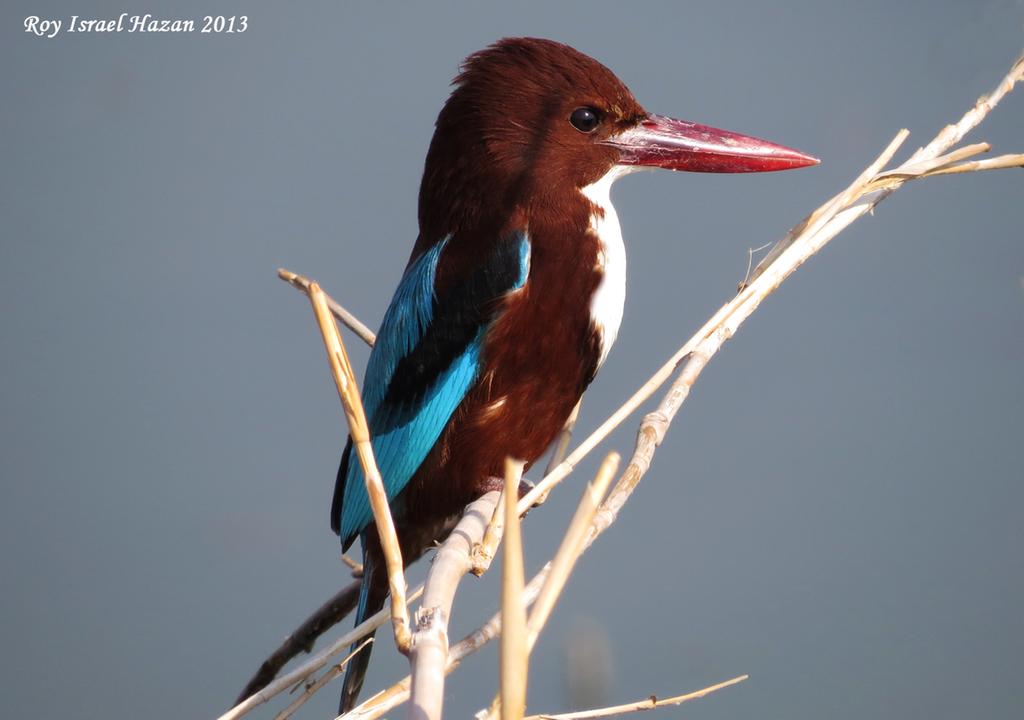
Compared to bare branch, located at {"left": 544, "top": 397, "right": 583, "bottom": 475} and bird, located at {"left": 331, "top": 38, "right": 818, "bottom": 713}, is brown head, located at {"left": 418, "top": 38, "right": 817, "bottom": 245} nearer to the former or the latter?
bird, located at {"left": 331, "top": 38, "right": 818, "bottom": 713}

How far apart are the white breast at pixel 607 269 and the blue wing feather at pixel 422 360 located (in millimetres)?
72

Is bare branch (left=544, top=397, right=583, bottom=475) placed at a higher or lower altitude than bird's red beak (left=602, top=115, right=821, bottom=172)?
lower

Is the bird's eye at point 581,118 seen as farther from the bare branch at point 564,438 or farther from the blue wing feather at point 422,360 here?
the bare branch at point 564,438

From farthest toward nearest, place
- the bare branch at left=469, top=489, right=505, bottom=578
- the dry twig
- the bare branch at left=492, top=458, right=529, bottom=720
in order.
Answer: the bare branch at left=469, top=489, right=505, bottom=578
the dry twig
the bare branch at left=492, top=458, right=529, bottom=720

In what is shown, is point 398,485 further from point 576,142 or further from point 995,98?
point 995,98

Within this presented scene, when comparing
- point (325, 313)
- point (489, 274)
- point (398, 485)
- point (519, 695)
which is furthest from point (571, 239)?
point (519, 695)

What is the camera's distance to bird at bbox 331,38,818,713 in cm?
97

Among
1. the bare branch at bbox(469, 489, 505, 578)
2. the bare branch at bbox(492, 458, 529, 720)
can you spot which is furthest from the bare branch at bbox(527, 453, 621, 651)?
the bare branch at bbox(469, 489, 505, 578)

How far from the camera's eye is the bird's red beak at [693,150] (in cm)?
103

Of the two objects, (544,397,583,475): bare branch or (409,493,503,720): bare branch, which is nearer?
(409,493,503,720): bare branch

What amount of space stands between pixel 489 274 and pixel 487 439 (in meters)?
0.16

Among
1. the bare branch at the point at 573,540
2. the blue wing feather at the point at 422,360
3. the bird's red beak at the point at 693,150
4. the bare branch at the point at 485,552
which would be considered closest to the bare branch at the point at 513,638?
the bare branch at the point at 573,540

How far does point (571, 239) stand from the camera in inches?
38.3

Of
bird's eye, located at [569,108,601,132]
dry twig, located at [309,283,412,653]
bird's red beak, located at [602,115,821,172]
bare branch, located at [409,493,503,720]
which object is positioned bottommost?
bare branch, located at [409,493,503,720]
